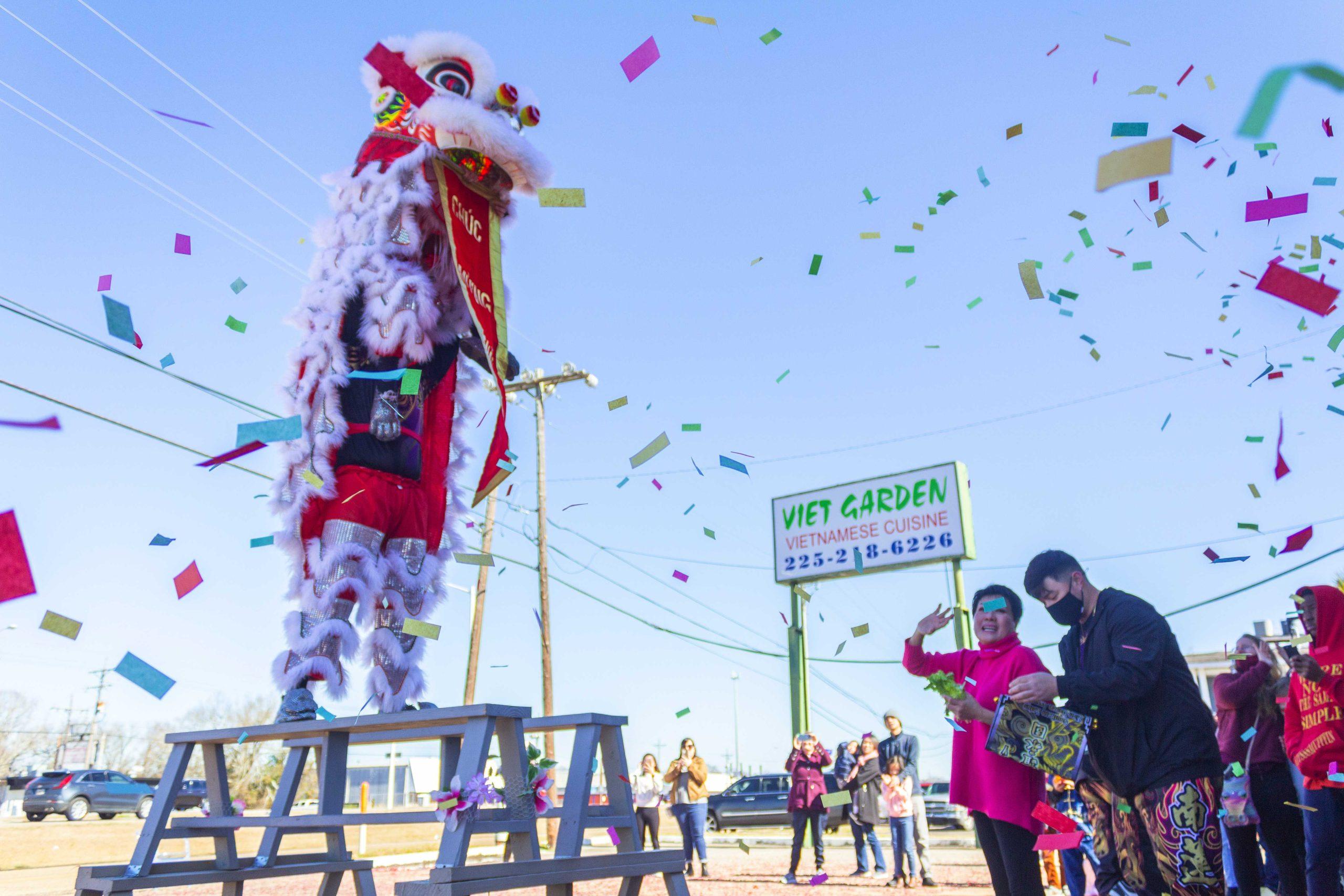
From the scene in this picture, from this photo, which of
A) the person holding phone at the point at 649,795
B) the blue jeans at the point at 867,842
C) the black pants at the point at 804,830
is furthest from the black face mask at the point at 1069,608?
the person holding phone at the point at 649,795

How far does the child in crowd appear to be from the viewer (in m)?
8.59

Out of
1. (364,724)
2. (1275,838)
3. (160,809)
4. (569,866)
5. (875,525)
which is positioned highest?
(875,525)

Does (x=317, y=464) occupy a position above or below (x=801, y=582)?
below

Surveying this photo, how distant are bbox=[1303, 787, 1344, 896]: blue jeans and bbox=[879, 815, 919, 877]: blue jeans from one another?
16.0 feet

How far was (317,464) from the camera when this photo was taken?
3.62 m

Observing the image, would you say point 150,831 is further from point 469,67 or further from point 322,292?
point 469,67

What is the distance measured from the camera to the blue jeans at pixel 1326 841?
153 inches

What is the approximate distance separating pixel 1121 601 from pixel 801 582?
11.9 metres

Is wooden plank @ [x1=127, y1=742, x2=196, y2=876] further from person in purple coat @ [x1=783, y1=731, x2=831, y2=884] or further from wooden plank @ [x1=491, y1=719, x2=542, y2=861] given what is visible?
person in purple coat @ [x1=783, y1=731, x2=831, y2=884]

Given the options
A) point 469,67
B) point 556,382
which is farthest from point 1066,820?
point 556,382

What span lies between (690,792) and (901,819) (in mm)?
2189

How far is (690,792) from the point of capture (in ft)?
32.2

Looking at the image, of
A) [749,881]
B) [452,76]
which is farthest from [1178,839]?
[749,881]

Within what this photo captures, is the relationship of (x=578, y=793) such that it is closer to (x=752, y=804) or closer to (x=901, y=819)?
(x=901, y=819)
